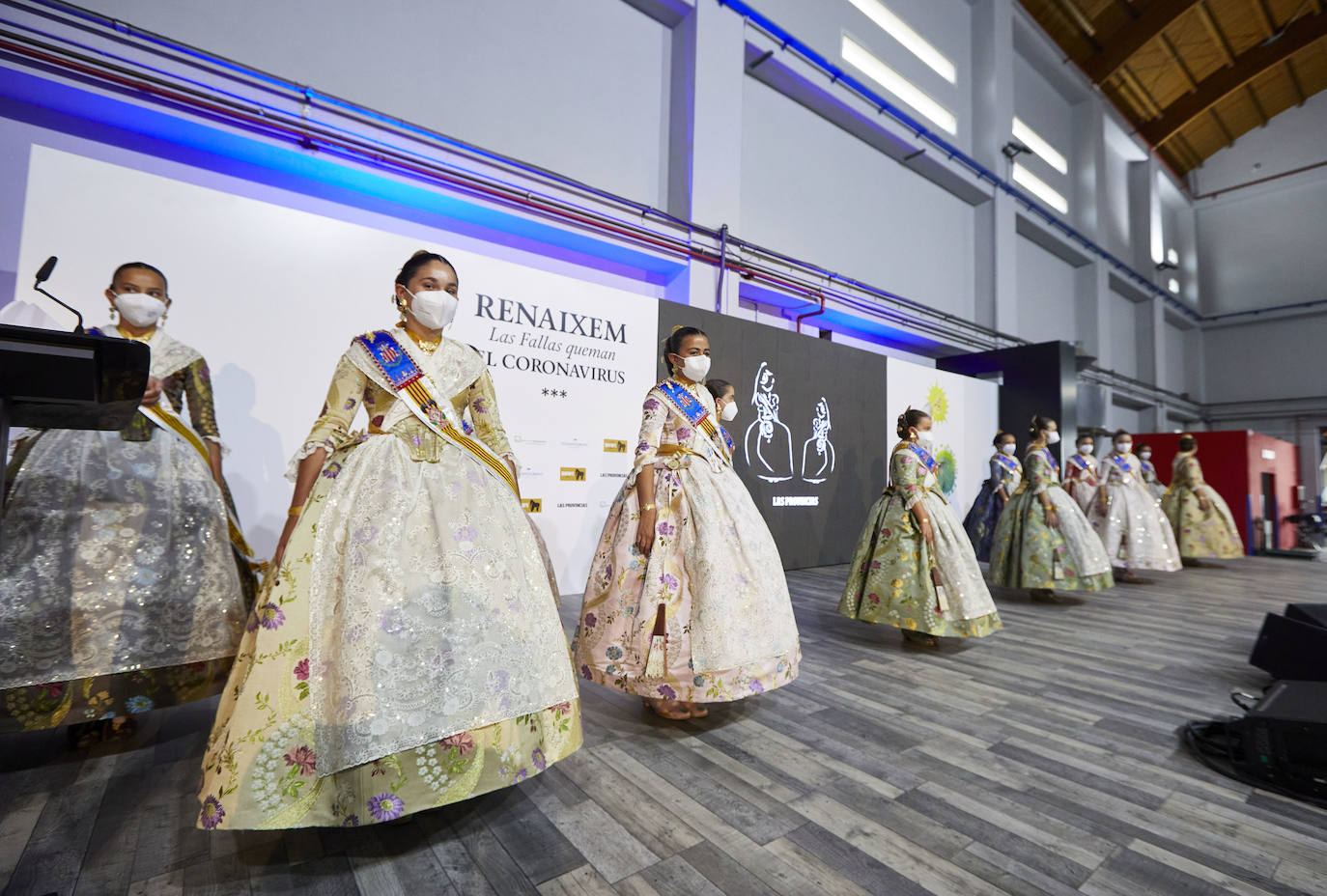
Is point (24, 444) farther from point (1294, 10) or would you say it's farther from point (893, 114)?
point (1294, 10)

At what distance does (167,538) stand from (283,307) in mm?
2089

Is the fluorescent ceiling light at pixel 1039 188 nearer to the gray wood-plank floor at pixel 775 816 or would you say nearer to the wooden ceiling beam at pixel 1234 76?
the wooden ceiling beam at pixel 1234 76

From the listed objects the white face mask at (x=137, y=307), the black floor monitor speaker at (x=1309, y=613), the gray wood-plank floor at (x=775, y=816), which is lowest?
the gray wood-plank floor at (x=775, y=816)

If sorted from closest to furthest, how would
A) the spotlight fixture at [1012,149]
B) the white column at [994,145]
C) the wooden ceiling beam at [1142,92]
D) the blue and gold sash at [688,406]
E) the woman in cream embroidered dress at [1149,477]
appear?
the blue and gold sash at [688,406] → the woman in cream embroidered dress at [1149,477] → the white column at [994,145] → the spotlight fixture at [1012,149] → the wooden ceiling beam at [1142,92]

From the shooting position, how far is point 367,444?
Answer: 5.45 feet

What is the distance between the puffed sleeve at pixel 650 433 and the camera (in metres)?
2.40

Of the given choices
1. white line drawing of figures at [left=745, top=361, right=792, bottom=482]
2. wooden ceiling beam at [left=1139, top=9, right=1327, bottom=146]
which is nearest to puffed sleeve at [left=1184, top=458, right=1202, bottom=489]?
white line drawing of figures at [left=745, top=361, right=792, bottom=482]

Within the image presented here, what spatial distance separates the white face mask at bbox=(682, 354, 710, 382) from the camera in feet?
8.21

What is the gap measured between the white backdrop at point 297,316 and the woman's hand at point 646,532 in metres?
2.29

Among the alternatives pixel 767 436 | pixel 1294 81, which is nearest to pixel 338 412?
pixel 767 436

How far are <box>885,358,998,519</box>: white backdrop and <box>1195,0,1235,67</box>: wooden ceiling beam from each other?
377 inches

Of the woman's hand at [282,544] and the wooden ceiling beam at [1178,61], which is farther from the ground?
the wooden ceiling beam at [1178,61]

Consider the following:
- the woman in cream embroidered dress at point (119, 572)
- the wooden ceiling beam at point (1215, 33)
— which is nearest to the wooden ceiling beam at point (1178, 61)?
the wooden ceiling beam at point (1215, 33)

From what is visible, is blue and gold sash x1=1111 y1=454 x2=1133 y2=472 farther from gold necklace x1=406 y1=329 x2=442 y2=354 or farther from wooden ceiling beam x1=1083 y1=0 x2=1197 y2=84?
wooden ceiling beam x1=1083 y1=0 x2=1197 y2=84
